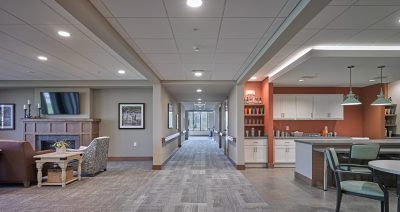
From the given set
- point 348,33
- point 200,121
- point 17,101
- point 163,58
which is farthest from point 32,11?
point 200,121

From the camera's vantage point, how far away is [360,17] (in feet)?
11.0

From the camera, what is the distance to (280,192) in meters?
5.02

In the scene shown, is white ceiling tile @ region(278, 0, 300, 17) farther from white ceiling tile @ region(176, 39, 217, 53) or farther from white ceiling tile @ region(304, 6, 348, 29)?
white ceiling tile @ region(176, 39, 217, 53)

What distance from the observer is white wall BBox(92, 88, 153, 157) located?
30.3 feet

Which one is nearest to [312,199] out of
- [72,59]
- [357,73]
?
[357,73]

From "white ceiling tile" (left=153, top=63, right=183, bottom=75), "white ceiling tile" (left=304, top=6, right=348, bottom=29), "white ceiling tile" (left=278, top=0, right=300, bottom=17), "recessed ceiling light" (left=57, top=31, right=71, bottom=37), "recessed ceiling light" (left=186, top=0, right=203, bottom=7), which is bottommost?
"white ceiling tile" (left=153, top=63, right=183, bottom=75)

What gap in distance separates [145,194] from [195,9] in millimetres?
3270

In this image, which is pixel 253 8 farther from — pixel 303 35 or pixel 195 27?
pixel 303 35

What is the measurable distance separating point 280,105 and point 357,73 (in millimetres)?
2478

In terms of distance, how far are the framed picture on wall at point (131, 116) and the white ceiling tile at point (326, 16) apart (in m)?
6.63

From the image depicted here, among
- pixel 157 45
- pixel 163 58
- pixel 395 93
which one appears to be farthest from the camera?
pixel 395 93

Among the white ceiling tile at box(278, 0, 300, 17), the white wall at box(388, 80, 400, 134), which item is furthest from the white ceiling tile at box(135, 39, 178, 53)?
the white wall at box(388, 80, 400, 134)

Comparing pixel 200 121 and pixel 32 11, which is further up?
pixel 32 11

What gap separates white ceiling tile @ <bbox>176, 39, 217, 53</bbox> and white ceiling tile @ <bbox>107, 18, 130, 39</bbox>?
738mm
